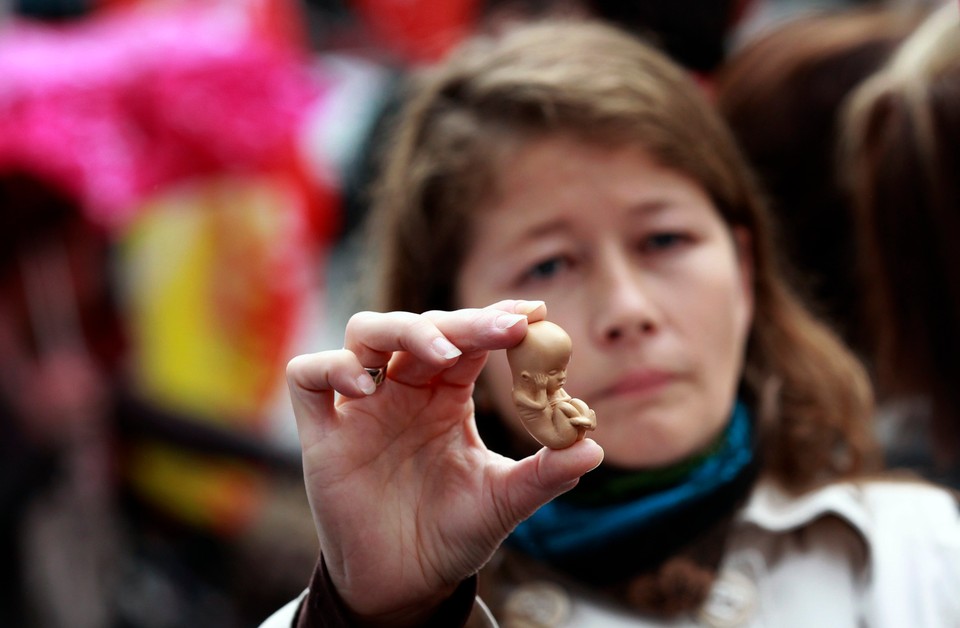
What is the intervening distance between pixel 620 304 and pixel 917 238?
59 cm

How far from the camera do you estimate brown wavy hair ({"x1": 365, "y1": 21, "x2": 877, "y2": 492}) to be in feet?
3.84

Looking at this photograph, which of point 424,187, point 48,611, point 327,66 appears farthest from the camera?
point 327,66

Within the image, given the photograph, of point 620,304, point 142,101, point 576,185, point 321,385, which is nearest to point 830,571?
point 620,304

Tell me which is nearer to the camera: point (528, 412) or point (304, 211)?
point (528, 412)

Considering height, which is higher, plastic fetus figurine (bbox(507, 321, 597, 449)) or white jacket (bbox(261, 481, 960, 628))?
plastic fetus figurine (bbox(507, 321, 597, 449))

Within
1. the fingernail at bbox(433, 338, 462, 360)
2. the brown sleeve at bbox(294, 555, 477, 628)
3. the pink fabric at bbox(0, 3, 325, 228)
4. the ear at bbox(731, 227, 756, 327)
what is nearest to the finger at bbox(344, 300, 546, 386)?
the fingernail at bbox(433, 338, 462, 360)

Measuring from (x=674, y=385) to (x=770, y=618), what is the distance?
23 centimetres

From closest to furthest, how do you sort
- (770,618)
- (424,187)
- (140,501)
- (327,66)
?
1. (770,618)
2. (424,187)
3. (140,501)
4. (327,66)

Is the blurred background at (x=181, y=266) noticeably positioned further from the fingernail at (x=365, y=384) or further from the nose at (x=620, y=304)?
the fingernail at (x=365, y=384)

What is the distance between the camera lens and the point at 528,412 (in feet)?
2.48

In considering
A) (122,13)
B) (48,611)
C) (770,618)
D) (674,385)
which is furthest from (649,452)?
(122,13)

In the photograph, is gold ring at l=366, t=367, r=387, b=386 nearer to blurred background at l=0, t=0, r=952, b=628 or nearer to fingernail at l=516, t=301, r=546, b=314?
fingernail at l=516, t=301, r=546, b=314

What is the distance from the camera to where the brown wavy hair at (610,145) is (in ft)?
3.84

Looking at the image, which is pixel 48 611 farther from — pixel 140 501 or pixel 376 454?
pixel 376 454
